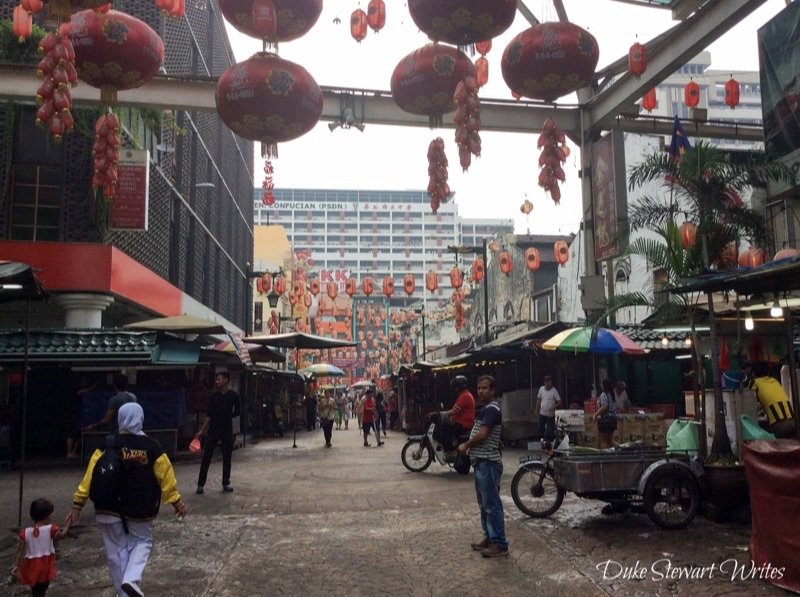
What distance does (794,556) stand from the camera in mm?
5922

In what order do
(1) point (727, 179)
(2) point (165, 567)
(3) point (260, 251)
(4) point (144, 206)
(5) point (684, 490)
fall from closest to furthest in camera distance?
(2) point (165, 567) → (5) point (684, 490) → (1) point (727, 179) → (4) point (144, 206) → (3) point (260, 251)

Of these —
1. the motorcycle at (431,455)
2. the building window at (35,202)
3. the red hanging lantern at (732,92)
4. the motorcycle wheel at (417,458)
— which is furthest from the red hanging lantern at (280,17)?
the building window at (35,202)

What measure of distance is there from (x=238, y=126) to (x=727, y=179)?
7787 millimetres

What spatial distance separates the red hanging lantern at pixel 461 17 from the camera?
7.05m

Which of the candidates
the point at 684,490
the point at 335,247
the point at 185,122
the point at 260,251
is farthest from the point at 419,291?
the point at 684,490

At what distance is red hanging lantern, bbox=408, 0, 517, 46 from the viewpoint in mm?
7055

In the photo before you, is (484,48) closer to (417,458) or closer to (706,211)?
(706,211)

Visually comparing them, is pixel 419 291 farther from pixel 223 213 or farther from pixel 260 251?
pixel 223 213

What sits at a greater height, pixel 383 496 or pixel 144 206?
pixel 144 206

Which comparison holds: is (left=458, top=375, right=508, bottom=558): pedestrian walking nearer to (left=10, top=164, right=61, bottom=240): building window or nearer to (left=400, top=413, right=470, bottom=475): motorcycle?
(left=400, top=413, right=470, bottom=475): motorcycle

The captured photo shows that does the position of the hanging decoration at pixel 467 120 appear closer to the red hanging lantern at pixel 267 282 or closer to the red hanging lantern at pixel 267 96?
the red hanging lantern at pixel 267 96

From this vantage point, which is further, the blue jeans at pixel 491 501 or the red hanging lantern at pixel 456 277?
the red hanging lantern at pixel 456 277

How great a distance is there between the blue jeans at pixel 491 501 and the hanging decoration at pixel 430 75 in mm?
4320

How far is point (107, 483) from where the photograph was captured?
5.26 meters
